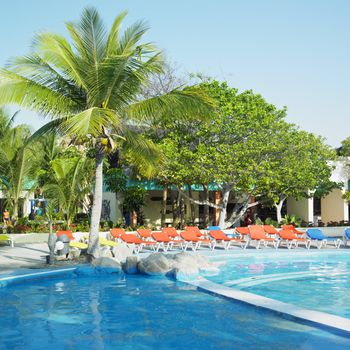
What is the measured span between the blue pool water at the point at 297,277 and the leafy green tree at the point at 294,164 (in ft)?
21.6

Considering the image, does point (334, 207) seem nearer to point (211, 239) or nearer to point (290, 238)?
point (290, 238)

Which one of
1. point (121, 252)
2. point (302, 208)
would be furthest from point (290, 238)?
point (302, 208)

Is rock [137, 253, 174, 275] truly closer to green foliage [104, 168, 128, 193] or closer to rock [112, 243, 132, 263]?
rock [112, 243, 132, 263]

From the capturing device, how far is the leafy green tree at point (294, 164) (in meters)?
25.1

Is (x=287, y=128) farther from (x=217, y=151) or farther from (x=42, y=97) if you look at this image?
(x=42, y=97)

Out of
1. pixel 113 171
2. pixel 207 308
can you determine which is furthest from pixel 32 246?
pixel 207 308

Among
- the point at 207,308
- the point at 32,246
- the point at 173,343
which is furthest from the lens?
the point at 32,246

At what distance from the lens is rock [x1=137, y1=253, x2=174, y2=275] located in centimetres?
1313

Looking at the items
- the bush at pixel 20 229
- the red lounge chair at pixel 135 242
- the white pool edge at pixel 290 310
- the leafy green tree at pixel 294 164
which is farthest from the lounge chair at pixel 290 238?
the bush at pixel 20 229

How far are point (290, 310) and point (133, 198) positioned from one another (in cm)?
1947

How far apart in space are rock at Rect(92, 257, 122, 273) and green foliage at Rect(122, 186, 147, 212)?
1356 cm

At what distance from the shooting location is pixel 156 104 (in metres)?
14.4

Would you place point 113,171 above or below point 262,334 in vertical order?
above

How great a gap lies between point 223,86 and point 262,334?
18.6 metres
